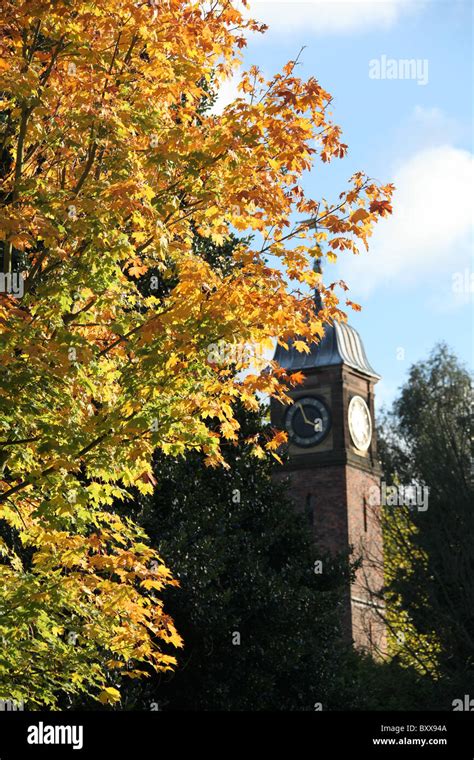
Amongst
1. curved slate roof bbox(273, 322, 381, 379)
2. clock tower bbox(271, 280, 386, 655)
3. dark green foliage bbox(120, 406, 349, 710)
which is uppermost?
curved slate roof bbox(273, 322, 381, 379)

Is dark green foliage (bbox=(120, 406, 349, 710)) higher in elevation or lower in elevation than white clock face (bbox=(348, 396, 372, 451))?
lower

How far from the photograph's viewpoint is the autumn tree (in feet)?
35.2

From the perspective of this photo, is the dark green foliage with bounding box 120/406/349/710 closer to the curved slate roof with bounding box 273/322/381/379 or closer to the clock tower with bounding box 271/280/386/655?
the clock tower with bounding box 271/280/386/655

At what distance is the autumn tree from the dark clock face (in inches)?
1669

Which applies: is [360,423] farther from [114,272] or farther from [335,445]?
[114,272]

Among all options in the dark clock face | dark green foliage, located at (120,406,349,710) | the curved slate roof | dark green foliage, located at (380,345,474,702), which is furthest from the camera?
the curved slate roof

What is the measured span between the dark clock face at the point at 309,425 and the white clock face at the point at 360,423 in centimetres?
129

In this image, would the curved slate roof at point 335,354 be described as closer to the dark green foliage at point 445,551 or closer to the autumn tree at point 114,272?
the dark green foliage at point 445,551

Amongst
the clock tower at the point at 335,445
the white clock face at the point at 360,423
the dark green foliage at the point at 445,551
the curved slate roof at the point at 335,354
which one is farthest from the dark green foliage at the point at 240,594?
the curved slate roof at the point at 335,354

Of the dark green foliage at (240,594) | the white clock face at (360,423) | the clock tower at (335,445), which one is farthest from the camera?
the white clock face at (360,423)

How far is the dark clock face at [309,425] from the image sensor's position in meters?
54.7

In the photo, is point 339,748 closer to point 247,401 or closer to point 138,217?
point 247,401

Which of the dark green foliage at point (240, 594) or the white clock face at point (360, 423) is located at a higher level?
the white clock face at point (360, 423)

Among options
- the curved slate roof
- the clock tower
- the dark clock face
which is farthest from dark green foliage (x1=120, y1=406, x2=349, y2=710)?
the curved slate roof
